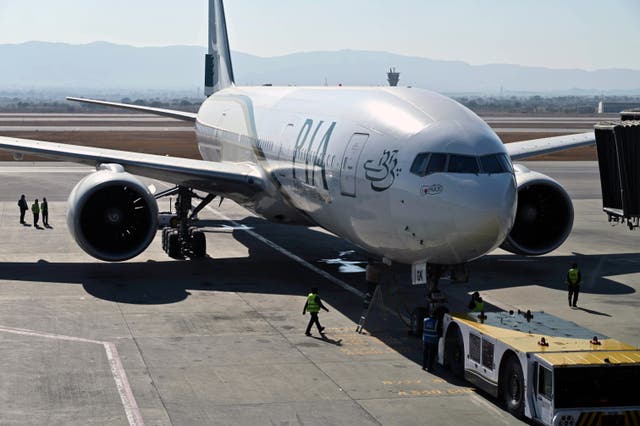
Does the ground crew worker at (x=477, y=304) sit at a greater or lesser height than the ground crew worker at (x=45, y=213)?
greater

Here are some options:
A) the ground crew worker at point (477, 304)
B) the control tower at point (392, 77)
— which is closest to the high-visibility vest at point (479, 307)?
the ground crew worker at point (477, 304)

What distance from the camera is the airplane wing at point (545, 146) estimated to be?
36344mm

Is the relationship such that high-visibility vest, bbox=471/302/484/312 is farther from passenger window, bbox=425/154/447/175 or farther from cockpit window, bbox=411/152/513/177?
passenger window, bbox=425/154/447/175

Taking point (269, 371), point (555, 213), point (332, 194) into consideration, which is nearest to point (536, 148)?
point (555, 213)

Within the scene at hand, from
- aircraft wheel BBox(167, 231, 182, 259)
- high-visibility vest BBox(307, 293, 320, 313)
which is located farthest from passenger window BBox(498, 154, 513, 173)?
aircraft wheel BBox(167, 231, 182, 259)

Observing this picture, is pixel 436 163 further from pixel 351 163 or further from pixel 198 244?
pixel 198 244

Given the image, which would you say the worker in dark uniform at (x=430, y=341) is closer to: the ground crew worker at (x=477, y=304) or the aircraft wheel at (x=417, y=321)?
the ground crew worker at (x=477, y=304)

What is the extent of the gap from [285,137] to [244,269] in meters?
4.61

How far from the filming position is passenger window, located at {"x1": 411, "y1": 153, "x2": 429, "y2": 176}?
20.6m

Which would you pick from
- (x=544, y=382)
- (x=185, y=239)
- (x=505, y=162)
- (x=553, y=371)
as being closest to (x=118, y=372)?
(x=544, y=382)

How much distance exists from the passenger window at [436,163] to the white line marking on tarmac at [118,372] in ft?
24.4

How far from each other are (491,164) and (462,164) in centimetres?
65

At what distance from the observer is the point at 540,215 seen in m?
30.7

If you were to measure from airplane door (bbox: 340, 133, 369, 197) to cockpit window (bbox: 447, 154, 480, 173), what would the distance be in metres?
3.03
